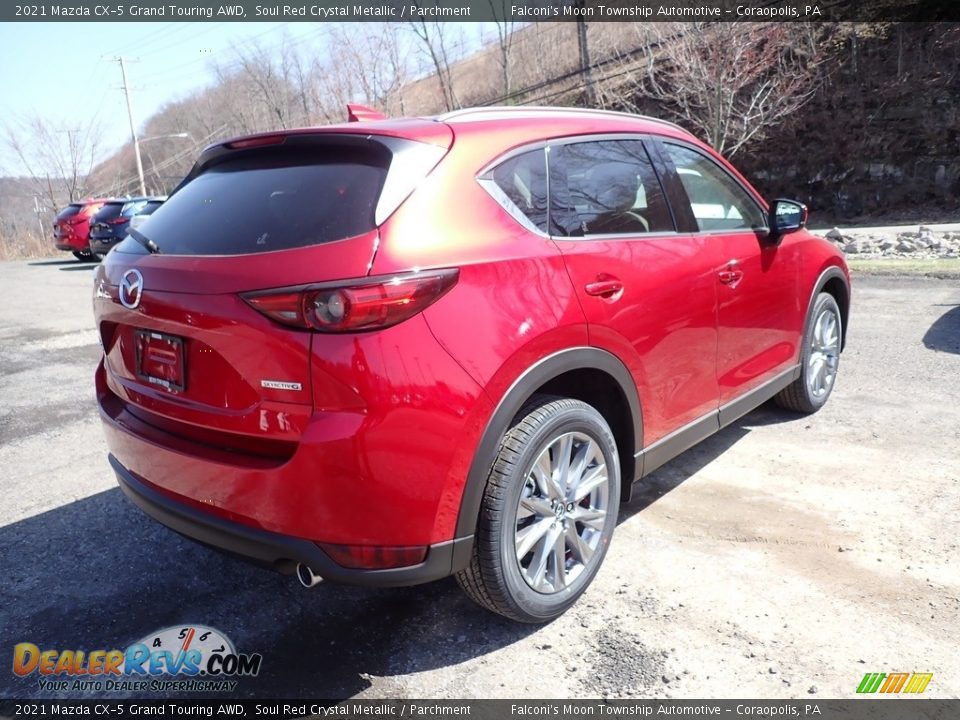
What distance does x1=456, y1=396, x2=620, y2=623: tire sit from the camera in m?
2.41

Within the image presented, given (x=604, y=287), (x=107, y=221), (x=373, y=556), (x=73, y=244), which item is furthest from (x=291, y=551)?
(x=73, y=244)

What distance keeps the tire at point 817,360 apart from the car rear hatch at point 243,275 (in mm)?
3066

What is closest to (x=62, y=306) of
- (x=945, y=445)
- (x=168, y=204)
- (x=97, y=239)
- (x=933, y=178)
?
(x=97, y=239)

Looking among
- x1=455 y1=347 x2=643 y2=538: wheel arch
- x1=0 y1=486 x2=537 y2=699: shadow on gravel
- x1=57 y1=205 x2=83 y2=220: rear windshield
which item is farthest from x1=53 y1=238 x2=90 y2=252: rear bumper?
x1=455 y1=347 x2=643 y2=538: wheel arch

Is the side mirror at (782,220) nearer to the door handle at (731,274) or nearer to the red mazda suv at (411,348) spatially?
the door handle at (731,274)

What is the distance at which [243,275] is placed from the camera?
2.21 meters

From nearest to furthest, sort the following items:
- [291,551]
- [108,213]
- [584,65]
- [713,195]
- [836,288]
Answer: [291,551]
[713,195]
[836,288]
[108,213]
[584,65]

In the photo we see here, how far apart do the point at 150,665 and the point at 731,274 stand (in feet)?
9.91

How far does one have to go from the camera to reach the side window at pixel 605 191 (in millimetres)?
2793

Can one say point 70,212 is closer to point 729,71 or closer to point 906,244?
point 729,71

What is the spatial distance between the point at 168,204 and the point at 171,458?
1.13 meters

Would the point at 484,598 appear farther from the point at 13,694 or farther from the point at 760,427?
the point at 760,427

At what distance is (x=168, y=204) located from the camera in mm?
2951

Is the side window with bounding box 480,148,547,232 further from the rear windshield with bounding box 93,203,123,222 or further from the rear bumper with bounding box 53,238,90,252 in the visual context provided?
the rear bumper with bounding box 53,238,90,252
